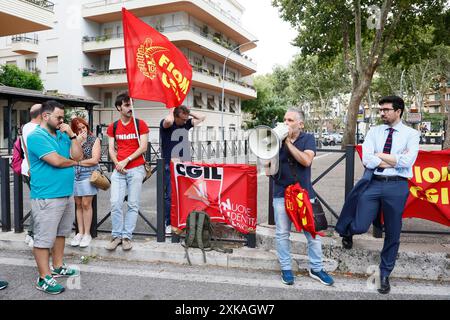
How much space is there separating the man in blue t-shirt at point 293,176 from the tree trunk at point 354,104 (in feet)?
43.1

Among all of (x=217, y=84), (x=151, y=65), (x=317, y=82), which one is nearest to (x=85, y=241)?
(x=151, y=65)

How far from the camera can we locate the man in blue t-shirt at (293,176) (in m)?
3.50

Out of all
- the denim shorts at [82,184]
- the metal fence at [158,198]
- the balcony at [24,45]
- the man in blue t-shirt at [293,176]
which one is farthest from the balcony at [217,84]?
the man in blue t-shirt at [293,176]

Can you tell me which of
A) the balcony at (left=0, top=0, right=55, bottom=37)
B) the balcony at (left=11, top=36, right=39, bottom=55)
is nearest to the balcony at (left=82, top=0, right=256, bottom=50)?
the balcony at (left=11, top=36, right=39, bottom=55)

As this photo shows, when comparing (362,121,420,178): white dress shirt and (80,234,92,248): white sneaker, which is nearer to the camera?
(362,121,420,178): white dress shirt

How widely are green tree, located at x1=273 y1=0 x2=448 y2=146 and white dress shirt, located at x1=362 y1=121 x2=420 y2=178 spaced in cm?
1245

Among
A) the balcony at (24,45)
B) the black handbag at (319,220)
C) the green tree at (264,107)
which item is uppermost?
the balcony at (24,45)

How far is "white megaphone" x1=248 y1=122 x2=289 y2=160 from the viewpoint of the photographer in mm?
3340

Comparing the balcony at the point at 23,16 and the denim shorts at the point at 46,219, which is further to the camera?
the balcony at the point at 23,16

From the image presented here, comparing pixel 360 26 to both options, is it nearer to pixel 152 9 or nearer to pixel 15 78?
pixel 152 9

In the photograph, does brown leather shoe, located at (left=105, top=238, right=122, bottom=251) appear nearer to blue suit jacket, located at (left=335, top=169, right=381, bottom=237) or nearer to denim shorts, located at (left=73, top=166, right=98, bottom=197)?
denim shorts, located at (left=73, top=166, right=98, bottom=197)

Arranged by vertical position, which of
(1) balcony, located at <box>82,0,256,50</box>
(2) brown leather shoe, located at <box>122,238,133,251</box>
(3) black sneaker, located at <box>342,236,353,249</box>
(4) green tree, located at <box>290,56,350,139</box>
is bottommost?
(2) brown leather shoe, located at <box>122,238,133,251</box>

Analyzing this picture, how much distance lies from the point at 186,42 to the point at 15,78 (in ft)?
39.9

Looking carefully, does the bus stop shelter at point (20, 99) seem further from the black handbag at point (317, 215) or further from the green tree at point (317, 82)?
the green tree at point (317, 82)
